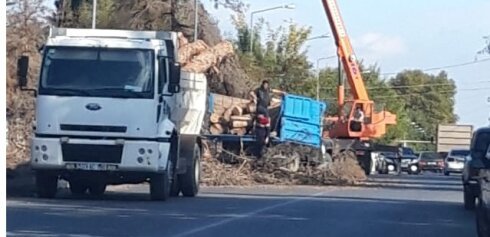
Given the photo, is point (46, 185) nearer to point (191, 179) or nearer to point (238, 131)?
point (191, 179)

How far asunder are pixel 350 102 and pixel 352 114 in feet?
4.74

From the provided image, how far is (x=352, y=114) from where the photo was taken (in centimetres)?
4244

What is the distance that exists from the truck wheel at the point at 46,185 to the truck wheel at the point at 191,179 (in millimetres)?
3386

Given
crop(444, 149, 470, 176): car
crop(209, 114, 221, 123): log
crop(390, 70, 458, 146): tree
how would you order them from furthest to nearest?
1. crop(390, 70, 458, 146): tree
2. crop(444, 149, 470, 176): car
3. crop(209, 114, 221, 123): log

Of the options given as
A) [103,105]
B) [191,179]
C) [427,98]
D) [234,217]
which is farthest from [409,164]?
[427,98]

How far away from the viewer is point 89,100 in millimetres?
23062

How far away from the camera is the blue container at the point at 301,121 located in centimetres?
3459

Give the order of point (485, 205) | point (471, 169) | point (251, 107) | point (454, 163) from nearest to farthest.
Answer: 1. point (485, 205)
2. point (471, 169)
3. point (251, 107)
4. point (454, 163)

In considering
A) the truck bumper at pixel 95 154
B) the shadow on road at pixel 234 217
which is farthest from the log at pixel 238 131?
the truck bumper at pixel 95 154

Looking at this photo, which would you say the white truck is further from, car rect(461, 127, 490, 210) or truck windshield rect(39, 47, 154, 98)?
car rect(461, 127, 490, 210)

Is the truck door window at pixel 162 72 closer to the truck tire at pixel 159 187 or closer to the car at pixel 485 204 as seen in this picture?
the truck tire at pixel 159 187

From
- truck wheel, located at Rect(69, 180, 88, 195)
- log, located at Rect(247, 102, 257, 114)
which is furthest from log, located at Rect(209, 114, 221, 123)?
truck wheel, located at Rect(69, 180, 88, 195)

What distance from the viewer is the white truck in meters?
23.0

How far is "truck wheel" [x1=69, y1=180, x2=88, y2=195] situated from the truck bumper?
2.05 meters
